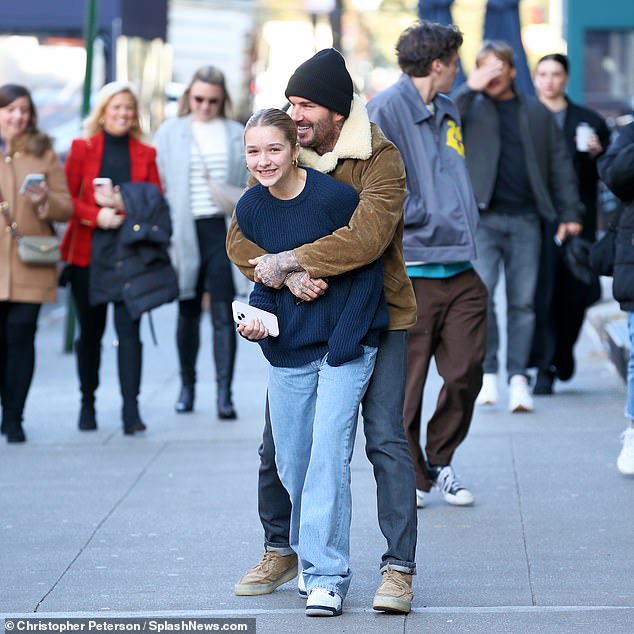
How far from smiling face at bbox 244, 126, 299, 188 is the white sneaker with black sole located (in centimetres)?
229

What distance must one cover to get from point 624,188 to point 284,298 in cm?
260

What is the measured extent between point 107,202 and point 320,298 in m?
3.90

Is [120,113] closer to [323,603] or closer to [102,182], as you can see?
[102,182]

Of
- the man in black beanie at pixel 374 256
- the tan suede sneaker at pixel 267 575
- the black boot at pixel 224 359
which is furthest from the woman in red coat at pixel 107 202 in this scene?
the man in black beanie at pixel 374 256

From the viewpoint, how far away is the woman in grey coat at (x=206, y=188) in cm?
912

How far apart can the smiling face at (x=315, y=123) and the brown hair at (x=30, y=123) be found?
150 inches

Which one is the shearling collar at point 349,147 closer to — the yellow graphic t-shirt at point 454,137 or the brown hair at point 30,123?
the yellow graphic t-shirt at point 454,137

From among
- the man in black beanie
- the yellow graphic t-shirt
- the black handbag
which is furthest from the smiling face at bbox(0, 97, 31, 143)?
the man in black beanie

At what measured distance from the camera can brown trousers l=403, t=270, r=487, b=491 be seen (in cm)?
669

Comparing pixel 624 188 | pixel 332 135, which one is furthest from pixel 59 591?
pixel 624 188

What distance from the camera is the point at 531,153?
29.5 feet

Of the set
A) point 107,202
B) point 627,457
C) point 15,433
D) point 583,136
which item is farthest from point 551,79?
point 15,433

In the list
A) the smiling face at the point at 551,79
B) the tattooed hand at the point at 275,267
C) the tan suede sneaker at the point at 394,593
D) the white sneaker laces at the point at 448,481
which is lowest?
the white sneaker laces at the point at 448,481

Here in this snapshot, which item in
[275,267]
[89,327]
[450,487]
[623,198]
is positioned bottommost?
[450,487]
